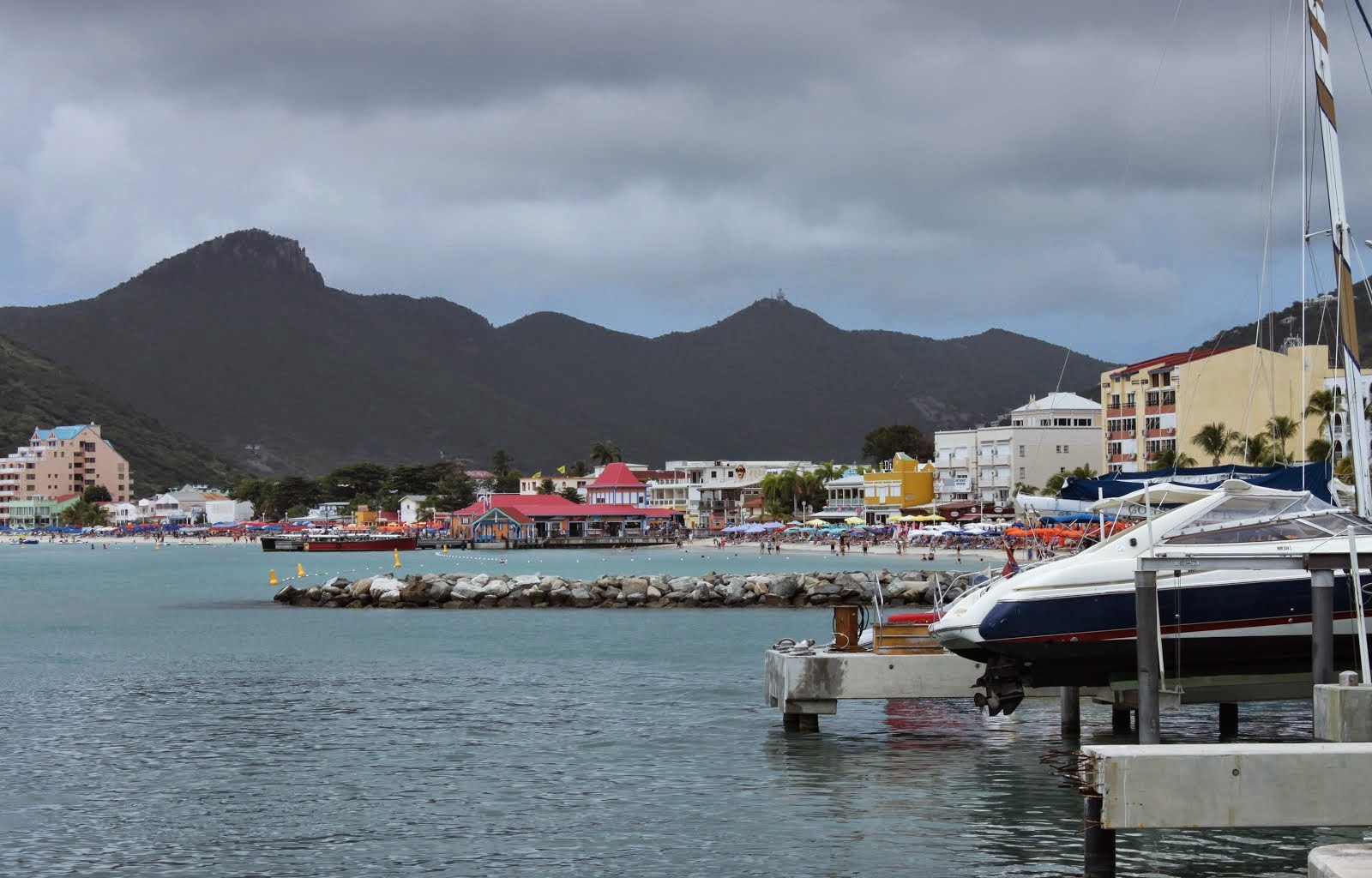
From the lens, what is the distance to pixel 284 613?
7119cm

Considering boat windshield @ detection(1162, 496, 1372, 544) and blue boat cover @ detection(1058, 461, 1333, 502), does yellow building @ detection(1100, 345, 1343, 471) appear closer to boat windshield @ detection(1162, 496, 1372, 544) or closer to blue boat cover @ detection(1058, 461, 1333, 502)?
blue boat cover @ detection(1058, 461, 1333, 502)

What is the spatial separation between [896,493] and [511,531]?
47333 mm

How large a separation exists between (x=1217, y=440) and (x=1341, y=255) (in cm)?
8837

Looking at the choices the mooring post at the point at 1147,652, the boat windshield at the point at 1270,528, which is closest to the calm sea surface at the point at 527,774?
the mooring post at the point at 1147,652

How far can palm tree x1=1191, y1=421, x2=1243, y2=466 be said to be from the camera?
109500mm

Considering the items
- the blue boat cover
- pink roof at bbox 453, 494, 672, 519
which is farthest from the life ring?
pink roof at bbox 453, 494, 672, 519

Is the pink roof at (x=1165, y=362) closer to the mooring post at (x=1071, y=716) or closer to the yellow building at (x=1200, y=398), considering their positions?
the yellow building at (x=1200, y=398)

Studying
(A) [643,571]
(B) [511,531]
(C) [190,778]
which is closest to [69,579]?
(A) [643,571]

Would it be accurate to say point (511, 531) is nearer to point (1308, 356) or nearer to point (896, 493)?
point (896, 493)

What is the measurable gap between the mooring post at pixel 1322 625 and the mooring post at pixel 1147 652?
6.39 ft

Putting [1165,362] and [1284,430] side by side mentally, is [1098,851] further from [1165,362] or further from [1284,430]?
[1165,362]

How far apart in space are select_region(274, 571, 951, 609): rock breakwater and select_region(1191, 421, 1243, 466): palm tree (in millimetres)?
40386

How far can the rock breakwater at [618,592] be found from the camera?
72438mm

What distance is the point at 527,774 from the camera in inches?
995
